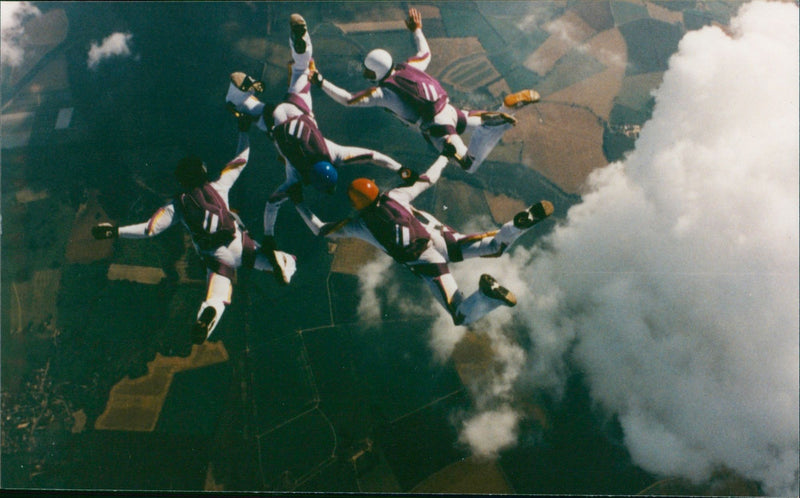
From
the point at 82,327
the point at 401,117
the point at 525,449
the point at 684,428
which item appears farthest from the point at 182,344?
the point at 684,428

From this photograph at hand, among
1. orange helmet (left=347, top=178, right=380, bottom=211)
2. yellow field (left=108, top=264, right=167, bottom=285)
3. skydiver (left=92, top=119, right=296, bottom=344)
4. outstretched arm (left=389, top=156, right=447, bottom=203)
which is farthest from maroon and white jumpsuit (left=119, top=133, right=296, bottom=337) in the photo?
outstretched arm (left=389, top=156, right=447, bottom=203)

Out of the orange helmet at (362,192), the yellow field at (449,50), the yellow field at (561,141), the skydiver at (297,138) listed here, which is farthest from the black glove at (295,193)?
the yellow field at (561,141)

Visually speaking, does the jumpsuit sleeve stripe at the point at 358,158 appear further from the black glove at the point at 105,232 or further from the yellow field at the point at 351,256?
the black glove at the point at 105,232

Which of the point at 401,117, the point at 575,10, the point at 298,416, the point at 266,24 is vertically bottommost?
the point at 298,416

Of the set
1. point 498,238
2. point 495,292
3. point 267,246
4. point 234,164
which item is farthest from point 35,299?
point 498,238

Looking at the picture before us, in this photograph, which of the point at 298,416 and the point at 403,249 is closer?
the point at 403,249

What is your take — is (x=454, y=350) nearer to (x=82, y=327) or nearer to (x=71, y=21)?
(x=82, y=327)
